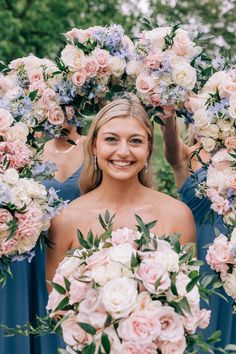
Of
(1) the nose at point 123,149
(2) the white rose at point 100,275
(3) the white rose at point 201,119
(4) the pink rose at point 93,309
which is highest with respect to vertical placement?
(3) the white rose at point 201,119

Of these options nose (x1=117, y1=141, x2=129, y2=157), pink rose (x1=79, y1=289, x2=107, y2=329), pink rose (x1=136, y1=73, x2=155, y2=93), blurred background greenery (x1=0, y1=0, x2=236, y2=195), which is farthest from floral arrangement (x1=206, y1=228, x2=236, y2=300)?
blurred background greenery (x1=0, y1=0, x2=236, y2=195)

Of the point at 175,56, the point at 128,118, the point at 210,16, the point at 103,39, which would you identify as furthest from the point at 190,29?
the point at 210,16

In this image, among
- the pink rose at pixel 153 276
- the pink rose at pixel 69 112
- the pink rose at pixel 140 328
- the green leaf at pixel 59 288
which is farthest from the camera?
the pink rose at pixel 69 112

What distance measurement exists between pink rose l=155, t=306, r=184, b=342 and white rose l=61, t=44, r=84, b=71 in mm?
1923

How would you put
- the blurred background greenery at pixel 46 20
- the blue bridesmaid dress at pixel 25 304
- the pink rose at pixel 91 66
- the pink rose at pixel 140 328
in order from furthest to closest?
the blurred background greenery at pixel 46 20 < the blue bridesmaid dress at pixel 25 304 < the pink rose at pixel 91 66 < the pink rose at pixel 140 328

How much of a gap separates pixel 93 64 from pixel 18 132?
671 millimetres

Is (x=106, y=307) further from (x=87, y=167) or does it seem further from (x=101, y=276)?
(x=87, y=167)

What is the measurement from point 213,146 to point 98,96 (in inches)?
32.8

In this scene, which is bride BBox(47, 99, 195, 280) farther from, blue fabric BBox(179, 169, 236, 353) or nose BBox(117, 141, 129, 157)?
blue fabric BBox(179, 169, 236, 353)

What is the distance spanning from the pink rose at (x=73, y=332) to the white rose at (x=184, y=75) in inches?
69.2

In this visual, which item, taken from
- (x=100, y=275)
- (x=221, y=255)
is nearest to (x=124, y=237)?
(x=100, y=275)

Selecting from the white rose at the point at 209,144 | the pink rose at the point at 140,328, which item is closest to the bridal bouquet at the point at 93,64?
the white rose at the point at 209,144

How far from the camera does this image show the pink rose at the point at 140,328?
2.62 metres

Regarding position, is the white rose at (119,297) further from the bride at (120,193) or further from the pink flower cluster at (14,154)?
the pink flower cluster at (14,154)
